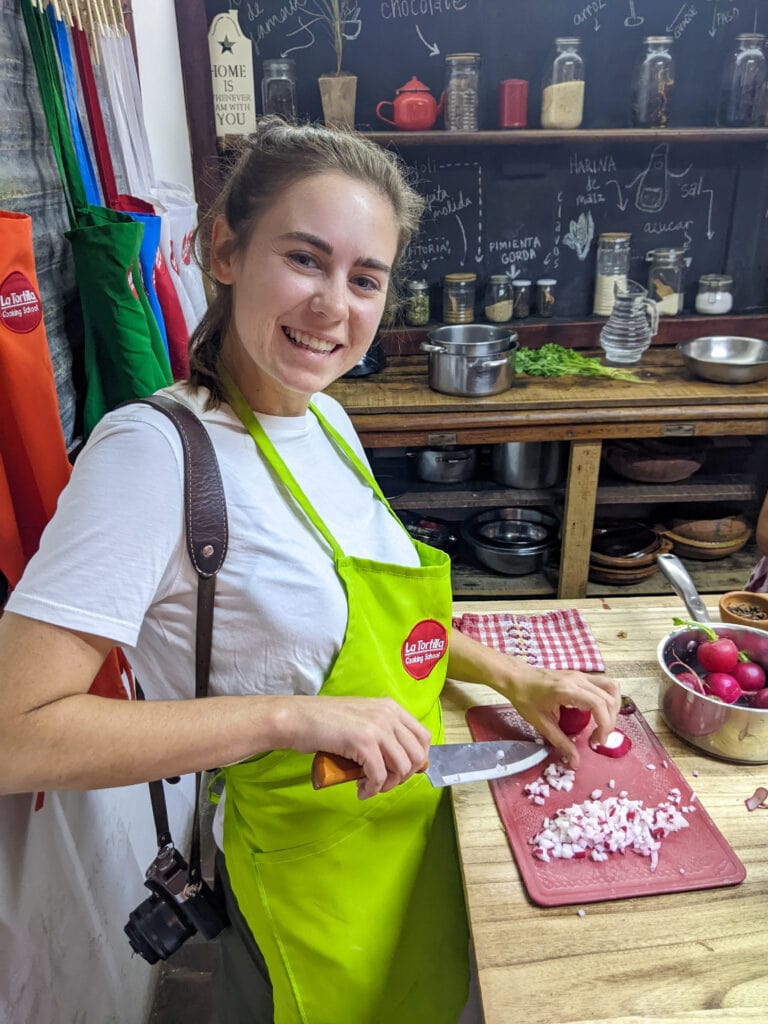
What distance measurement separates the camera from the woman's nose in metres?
0.96

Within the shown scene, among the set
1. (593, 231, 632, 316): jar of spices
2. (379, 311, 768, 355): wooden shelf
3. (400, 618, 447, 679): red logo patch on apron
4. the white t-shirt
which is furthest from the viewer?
(379, 311, 768, 355): wooden shelf

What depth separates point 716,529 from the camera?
10.2 feet

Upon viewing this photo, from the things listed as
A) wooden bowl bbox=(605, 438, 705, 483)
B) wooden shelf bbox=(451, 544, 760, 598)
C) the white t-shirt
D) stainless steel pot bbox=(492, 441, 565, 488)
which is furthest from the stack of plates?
the white t-shirt

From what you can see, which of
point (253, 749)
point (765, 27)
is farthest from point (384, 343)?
point (253, 749)

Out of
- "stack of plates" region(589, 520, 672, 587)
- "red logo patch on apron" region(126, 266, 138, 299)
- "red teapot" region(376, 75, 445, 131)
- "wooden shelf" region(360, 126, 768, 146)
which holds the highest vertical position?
"red teapot" region(376, 75, 445, 131)

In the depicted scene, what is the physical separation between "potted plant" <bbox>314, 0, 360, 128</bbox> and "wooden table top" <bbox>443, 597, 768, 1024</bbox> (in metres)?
2.64

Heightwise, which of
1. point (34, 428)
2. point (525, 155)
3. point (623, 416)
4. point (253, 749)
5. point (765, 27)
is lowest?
point (623, 416)

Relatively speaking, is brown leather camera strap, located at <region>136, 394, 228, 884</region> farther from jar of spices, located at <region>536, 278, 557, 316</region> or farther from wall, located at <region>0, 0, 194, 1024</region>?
jar of spices, located at <region>536, 278, 557, 316</region>

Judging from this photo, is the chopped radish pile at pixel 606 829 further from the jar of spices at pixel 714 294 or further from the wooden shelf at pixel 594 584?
the jar of spices at pixel 714 294

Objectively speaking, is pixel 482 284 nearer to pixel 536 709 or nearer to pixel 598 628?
pixel 598 628

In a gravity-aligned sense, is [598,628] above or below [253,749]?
below

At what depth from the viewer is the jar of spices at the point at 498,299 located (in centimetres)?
324

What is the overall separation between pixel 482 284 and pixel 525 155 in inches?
21.7

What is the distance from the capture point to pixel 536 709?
3.68 feet
